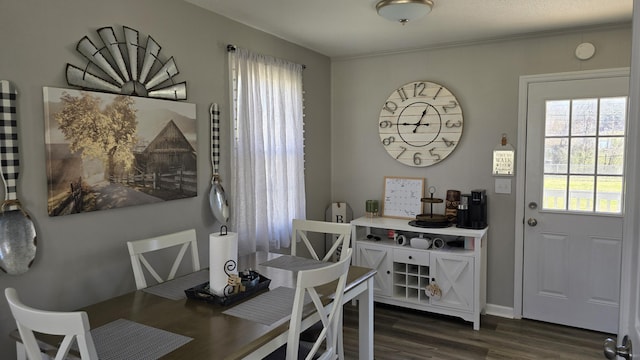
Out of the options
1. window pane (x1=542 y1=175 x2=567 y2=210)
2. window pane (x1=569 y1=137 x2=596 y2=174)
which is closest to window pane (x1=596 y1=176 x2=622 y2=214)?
window pane (x1=569 y1=137 x2=596 y2=174)

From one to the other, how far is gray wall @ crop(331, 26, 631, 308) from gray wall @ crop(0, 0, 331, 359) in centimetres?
145

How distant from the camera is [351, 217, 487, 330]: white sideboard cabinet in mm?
3531

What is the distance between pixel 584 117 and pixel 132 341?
3.53m

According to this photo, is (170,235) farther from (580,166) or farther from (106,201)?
(580,166)

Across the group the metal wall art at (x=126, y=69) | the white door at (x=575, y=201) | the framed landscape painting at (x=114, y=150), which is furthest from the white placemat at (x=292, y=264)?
the white door at (x=575, y=201)

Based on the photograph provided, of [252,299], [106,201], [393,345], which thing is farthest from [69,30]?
[393,345]

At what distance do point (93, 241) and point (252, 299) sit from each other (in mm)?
940

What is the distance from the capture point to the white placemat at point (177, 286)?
2141 mm

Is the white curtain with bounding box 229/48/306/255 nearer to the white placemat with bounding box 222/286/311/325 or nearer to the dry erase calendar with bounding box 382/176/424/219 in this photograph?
the dry erase calendar with bounding box 382/176/424/219

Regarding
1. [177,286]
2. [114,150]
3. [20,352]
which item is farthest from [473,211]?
[20,352]

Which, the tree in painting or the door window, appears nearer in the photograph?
the tree in painting

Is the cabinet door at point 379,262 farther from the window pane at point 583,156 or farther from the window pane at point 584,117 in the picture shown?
the window pane at point 584,117

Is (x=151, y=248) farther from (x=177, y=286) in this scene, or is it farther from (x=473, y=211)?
(x=473, y=211)

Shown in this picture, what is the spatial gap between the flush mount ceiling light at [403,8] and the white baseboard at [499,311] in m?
2.58
